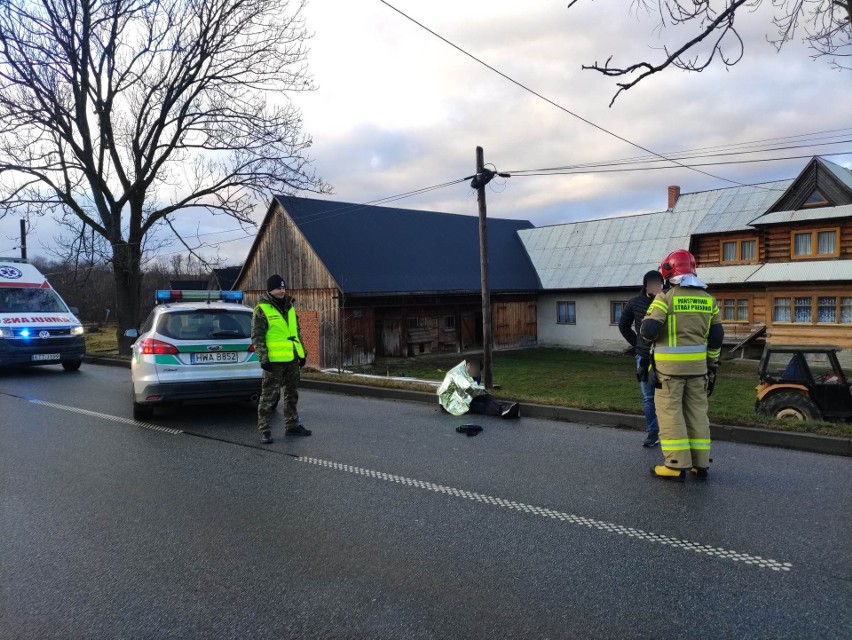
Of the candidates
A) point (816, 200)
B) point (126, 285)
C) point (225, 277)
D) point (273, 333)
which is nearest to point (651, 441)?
point (273, 333)

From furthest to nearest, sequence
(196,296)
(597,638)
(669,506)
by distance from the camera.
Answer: (196,296)
(669,506)
(597,638)

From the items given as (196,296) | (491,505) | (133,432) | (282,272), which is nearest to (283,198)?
(282,272)

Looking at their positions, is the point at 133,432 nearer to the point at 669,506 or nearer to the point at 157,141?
the point at 669,506

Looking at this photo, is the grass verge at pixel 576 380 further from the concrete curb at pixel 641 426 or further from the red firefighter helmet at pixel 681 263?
the red firefighter helmet at pixel 681 263

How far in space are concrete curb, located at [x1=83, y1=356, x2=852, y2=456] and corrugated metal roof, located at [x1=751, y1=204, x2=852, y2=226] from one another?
Result: 53.5ft

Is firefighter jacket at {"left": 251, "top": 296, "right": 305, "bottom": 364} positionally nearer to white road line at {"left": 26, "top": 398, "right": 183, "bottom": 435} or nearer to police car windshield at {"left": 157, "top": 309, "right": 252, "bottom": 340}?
police car windshield at {"left": 157, "top": 309, "right": 252, "bottom": 340}

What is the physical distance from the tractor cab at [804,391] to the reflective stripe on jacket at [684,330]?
3.76m

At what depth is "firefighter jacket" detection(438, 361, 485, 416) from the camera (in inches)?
351

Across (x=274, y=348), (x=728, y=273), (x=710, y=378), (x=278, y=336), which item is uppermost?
(x=728, y=273)

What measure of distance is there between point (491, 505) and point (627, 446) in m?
2.60

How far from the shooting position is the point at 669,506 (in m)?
4.64

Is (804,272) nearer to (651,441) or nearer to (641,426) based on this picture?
(641,426)

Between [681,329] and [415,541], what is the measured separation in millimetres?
3037

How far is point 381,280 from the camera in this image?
73.5 ft
